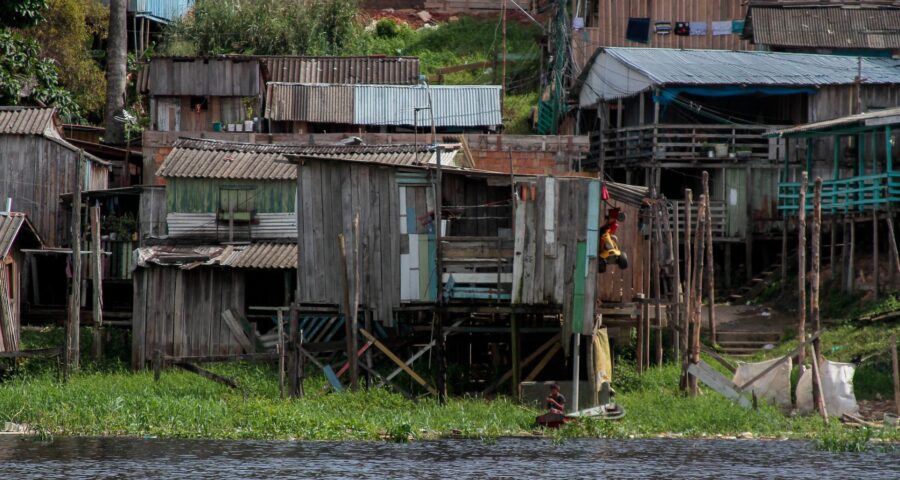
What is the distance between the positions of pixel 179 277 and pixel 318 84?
36.4 ft

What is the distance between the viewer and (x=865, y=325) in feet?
102

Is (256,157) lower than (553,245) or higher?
higher

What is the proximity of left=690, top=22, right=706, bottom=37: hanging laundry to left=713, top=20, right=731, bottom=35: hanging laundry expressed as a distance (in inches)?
14.8

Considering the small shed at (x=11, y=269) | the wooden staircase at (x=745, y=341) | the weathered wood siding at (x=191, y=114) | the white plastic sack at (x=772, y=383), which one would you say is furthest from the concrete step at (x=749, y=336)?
the small shed at (x=11, y=269)

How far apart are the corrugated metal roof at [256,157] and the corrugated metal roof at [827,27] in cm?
1516

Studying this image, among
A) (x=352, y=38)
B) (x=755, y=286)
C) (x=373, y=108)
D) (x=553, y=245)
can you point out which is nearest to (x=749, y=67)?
(x=755, y=286)

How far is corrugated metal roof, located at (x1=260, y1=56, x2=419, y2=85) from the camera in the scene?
144 feet

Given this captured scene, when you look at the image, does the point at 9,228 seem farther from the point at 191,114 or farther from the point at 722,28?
the point at 722,28

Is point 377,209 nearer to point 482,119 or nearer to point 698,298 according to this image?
point 698,298

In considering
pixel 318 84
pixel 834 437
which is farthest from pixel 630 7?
pixel 834 437

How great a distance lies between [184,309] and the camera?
32125 millimetres

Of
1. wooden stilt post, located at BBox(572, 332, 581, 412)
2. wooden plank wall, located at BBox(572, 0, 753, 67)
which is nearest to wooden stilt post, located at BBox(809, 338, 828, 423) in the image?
wooden stilt post, located at BBox(572, 332, 581, 412)

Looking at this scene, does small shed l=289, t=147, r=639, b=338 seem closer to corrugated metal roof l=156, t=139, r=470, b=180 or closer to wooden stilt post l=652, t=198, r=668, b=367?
corrugated metal roof l=156, t=139, r=470, b=180

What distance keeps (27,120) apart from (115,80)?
292 inches
